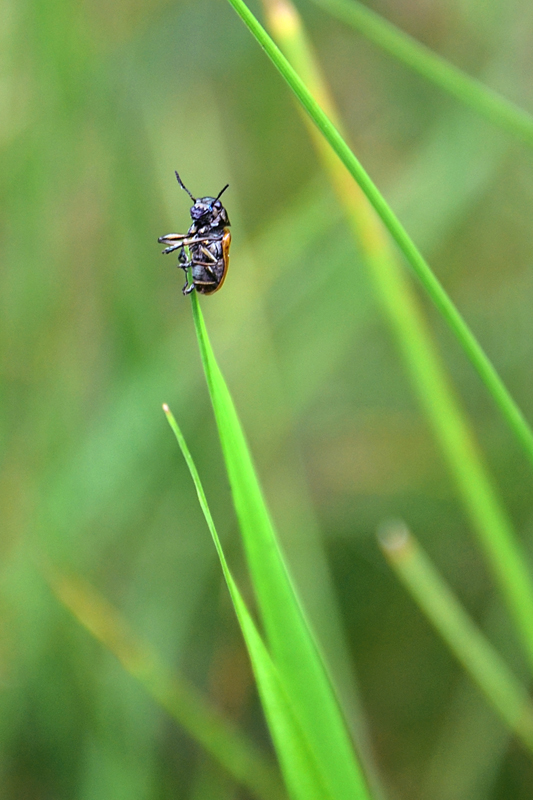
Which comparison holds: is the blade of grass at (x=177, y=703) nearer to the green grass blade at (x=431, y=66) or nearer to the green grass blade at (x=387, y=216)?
the green grass blade at (x=387, y=216)

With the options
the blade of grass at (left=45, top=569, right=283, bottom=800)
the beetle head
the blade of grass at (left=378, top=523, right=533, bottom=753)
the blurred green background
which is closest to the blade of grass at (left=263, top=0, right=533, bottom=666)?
the blade of grass at (left=378, top=523, right=533, bottom=753)

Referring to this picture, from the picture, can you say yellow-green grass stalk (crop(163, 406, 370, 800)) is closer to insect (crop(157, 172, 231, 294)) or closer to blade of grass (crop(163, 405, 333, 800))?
blade of grass (crop(163, 405, 333, 800))

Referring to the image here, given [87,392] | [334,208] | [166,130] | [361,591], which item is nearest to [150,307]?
[87,392]

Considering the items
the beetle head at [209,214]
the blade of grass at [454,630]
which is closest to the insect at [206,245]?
the beetle head at [209,214]

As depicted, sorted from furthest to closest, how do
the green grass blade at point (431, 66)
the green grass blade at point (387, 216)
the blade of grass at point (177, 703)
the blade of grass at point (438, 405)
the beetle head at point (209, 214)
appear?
the beetle head at point (209, 214) → the blade of grass at point (177, 703) → the blade of grass at point (438, 405) → the green grass blade at point (431, 66) → the green grass blade at point (387, 216)

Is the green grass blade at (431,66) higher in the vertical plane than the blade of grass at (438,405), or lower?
higher

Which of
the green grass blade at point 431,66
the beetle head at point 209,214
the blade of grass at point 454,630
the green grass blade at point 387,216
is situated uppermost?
the beetle head at point 209,214
